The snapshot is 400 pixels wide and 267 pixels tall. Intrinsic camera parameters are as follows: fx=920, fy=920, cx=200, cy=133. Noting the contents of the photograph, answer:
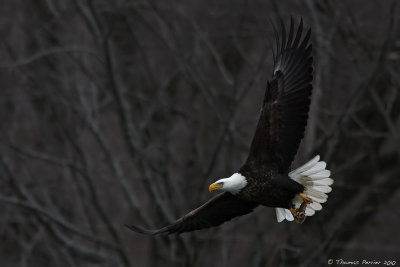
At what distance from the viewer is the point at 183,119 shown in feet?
34.9

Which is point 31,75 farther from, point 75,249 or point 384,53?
point 384,53

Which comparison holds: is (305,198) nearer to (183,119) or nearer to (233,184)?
(233,184)

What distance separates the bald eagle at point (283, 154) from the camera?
6.15 meters

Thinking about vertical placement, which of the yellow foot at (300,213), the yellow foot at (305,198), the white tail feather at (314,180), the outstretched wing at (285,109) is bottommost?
the yellow foot at (300,213)

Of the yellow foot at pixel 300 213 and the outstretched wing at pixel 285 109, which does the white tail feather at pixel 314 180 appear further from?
the outstretched wing at pixel 285 109

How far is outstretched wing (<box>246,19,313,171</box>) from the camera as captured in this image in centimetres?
625

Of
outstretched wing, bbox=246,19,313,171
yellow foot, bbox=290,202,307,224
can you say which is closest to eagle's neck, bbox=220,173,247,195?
outstretched wing, bbox=246,19,313,171

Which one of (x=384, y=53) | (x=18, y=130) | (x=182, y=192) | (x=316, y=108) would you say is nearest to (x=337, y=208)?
(x=182, y=192)

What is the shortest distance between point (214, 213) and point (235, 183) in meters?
0.73

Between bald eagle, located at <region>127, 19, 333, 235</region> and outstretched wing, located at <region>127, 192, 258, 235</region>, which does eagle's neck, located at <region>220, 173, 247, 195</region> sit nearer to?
bald eagle, located at <region>127, 19, 333, 235</region>

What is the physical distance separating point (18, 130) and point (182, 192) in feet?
11.5

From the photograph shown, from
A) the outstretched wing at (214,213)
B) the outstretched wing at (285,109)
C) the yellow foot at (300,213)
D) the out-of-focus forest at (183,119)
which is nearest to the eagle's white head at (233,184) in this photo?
the outstretched wing at (285,109)

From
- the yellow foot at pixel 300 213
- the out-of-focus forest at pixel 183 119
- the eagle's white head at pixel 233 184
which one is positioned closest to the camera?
the eagle's white head at pixel 233 184

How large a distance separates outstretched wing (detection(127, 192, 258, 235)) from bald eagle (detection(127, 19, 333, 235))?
0.01 m
